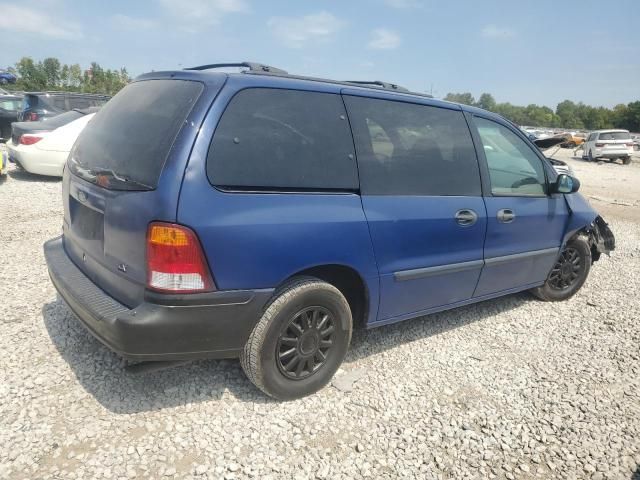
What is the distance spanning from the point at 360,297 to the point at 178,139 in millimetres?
1489

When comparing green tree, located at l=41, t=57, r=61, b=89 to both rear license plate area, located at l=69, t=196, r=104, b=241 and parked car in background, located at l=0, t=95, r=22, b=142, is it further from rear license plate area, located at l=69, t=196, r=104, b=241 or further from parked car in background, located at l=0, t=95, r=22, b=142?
rear license plate area, located at l=69, t=196, r=104, b=241

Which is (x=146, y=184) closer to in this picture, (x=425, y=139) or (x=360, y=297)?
(x=360, y=297)

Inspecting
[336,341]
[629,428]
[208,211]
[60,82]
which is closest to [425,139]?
[336,341]

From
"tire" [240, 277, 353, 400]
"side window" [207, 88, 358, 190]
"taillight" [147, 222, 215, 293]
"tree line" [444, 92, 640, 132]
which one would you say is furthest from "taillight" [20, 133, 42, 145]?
"tree line" [444, 92, 640, 132]

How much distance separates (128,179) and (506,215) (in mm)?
2793

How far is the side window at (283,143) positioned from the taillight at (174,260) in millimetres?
316

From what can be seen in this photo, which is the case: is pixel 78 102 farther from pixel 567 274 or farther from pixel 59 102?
pixel 567 274

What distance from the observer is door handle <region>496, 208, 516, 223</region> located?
3682 mm

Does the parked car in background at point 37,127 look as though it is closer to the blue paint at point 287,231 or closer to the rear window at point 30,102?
the rear window at point 30,102

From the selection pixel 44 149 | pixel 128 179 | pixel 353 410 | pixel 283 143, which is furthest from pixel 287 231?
pixel 44 149

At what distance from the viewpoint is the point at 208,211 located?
7.48 ft

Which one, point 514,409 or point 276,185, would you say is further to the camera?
point 514,409

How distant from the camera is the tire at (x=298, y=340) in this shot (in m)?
2.58

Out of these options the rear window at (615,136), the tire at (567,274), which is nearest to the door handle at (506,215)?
the tire at (567,274)
